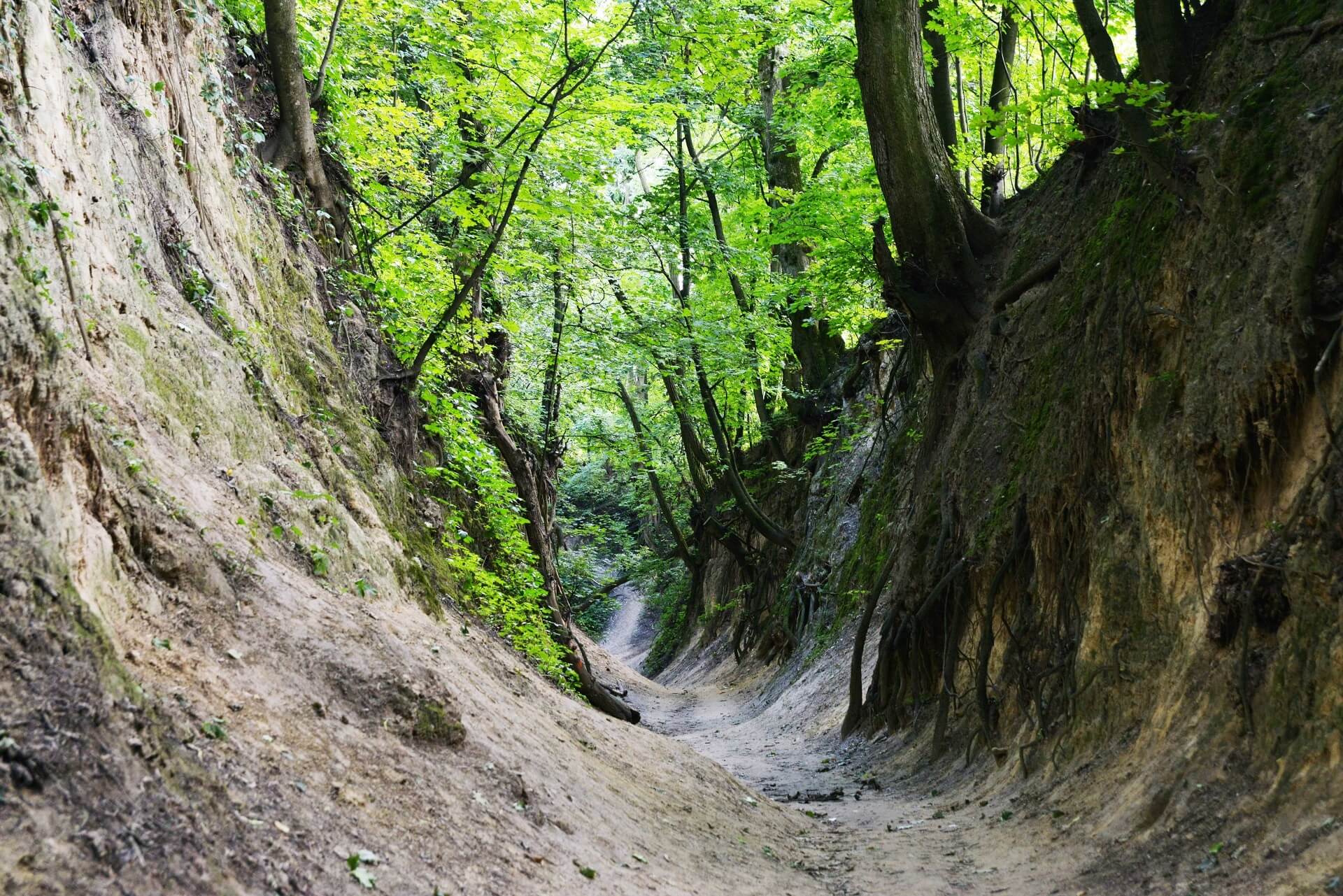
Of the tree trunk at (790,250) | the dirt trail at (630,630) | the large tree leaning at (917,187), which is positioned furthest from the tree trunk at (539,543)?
the dirt trail at (630,630)

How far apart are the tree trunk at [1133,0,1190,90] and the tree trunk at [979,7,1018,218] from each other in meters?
4.72

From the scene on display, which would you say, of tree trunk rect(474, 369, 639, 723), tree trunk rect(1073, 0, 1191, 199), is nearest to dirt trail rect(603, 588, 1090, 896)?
tree trunk rect(474, 369, 639, 723)

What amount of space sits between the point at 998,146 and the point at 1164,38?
597 centimetres

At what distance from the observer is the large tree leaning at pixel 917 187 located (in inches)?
420

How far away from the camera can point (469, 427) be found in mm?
11906

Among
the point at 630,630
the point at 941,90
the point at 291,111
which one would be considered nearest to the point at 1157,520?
the point at 941,90

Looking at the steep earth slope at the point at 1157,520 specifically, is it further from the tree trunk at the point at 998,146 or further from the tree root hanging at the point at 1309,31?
the tree trunk at the point at 998,146

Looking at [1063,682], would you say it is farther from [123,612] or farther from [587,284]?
[587,284]

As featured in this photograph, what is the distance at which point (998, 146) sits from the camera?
13.9 m

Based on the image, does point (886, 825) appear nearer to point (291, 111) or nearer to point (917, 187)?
point (917, 187)

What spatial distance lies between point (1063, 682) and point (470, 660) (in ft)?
15.5

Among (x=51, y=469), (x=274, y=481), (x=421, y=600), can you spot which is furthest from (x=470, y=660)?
(x=51, y=469)

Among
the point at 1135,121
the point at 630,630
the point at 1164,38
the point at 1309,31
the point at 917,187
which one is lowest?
the point at 630,630

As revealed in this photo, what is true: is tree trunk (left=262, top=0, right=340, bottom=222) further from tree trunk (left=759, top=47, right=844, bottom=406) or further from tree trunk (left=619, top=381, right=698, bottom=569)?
tree trunk (left=619, top=381, right=698, bottom=569)
